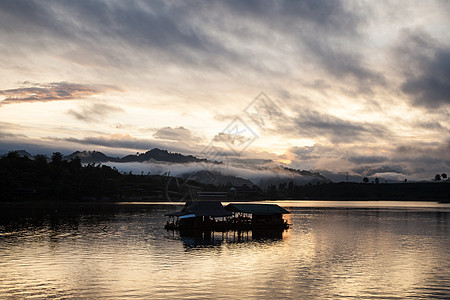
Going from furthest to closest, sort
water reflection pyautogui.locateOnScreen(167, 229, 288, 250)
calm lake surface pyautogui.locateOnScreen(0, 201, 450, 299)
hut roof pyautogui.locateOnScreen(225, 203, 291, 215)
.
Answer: hut roof pyautogui.locateOnScreen(225, 203, 291, 215), water reflection pyautogui.locateOnScreen(167, 229, 288, 250), calm lake surface pyautogui.locateOnScreen(0, 201, 450, 299)

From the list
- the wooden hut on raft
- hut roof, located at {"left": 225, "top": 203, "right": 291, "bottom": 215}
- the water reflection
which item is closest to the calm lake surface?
the water reflection

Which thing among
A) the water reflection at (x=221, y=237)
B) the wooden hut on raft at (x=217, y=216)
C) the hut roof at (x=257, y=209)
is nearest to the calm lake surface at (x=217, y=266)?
the water reflection at (x=221, y=237)

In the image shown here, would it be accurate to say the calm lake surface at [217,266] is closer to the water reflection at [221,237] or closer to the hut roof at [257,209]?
the water reflection at [221,237]

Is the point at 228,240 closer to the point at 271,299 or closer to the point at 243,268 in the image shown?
the point at 243,268

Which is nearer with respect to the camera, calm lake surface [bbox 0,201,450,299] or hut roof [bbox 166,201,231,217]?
calm lake surface [bbox 0,201,450,299]

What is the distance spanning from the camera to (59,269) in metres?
41.8

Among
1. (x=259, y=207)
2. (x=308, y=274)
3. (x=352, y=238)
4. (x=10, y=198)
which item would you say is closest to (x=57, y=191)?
(x=10, y=198)

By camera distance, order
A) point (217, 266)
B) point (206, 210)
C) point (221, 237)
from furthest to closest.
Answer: point (206, 210)
point (221, 237)
point (217, 266)

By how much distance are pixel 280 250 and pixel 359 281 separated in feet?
68.7

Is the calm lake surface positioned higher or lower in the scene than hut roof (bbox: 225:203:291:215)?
lower

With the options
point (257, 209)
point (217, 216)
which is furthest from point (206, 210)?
point (257, 209)

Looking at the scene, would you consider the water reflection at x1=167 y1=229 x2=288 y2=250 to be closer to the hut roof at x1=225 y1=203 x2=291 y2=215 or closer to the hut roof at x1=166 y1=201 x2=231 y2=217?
the hut roof at x1=166 y1=201 x2=231 y2=217

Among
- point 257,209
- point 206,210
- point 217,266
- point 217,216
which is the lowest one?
point 217,266

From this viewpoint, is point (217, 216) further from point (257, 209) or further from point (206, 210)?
point (257, 209)
